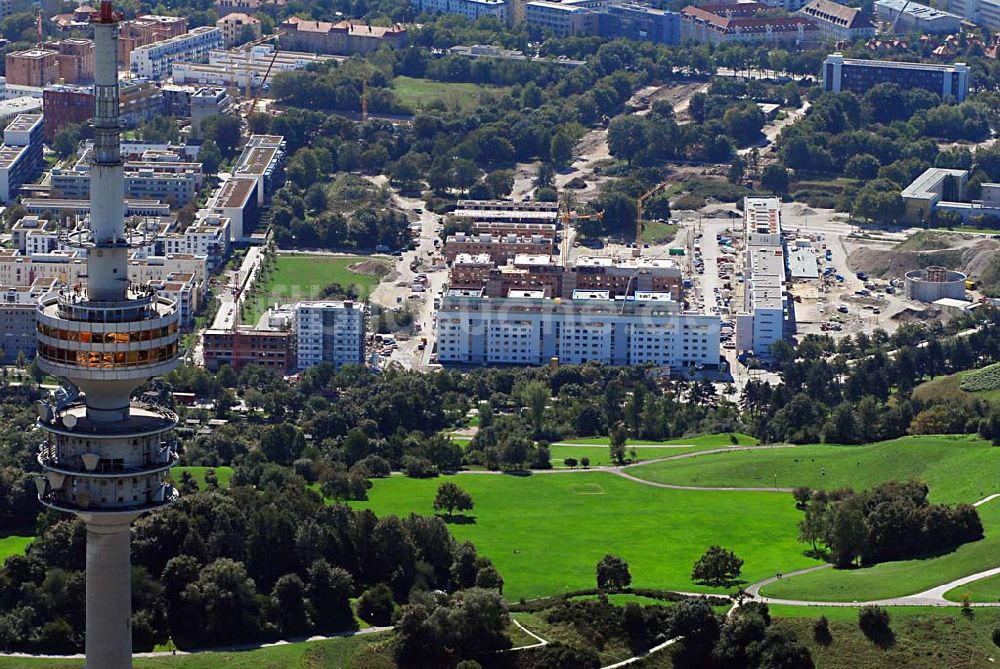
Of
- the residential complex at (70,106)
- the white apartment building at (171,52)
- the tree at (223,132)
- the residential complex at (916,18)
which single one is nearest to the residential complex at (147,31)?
the white apartment building at (171,52)

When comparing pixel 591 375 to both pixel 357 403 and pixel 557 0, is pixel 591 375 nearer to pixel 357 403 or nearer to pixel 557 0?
pixel 357 403

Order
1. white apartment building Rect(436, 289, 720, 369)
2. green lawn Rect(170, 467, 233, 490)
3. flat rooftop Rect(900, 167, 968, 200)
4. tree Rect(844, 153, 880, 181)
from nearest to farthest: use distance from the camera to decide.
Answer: green lawn Rect(170, 467, 233, 490), white apartment building Rect(436, 289, 720, 369), flat rooftop Rect(900, 167, 968, 200), tree Rect(844, 153, 880, 181)

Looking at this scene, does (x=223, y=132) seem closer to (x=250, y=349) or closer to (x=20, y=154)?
(x=20, y=154)

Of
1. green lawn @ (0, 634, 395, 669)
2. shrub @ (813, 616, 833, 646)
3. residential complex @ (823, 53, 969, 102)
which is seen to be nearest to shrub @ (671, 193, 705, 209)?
residential complex @ (823, 53, 969, 102)

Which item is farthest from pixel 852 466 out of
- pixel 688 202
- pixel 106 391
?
pixel 688 202

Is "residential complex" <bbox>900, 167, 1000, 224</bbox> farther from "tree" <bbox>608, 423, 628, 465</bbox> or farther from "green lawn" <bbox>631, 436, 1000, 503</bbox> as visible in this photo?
"tree" <bbox>608, 423, 628, 465</bbox>
